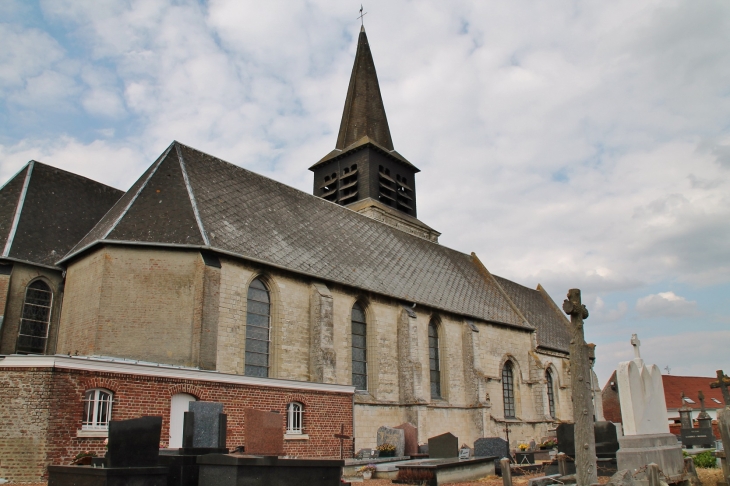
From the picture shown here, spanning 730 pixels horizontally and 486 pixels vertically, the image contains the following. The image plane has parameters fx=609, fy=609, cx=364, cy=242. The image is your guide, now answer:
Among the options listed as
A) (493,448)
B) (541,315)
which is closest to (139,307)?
(493,448)

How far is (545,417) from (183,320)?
57.1 feet

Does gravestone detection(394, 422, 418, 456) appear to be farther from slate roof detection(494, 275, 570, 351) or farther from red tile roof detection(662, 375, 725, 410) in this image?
red tile roof detection(662, 375, 725, 410)

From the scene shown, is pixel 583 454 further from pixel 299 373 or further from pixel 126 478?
pixel 299 373

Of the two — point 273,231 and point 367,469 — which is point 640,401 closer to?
point 367,469

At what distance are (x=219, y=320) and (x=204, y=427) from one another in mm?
6675

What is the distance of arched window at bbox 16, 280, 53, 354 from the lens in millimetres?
16234

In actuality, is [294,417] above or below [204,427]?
above

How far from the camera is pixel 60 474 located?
7.26 m

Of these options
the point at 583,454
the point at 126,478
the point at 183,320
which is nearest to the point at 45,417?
the point at 183,320

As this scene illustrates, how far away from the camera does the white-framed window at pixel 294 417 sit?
49.8 feet

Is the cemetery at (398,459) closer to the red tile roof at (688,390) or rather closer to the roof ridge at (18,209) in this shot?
the roof ridge at (18,209)

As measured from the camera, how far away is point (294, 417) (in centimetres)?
1538

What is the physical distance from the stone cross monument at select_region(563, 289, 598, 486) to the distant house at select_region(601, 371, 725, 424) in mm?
30559

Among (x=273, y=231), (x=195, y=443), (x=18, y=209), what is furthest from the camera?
(x=273, y=231)
